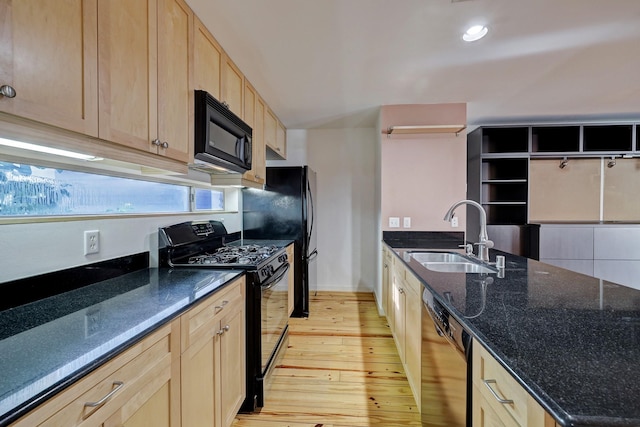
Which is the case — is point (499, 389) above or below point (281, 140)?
below

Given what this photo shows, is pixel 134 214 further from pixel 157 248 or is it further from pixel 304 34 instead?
pixel 304 34

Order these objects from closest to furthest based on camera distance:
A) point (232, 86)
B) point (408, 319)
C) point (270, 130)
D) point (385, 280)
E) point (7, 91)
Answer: point (7, 91), point (408, 319), point (232, 86), point (385, 280), point (270, 130)

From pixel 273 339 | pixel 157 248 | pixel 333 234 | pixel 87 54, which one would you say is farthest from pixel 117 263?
pixel 333 234

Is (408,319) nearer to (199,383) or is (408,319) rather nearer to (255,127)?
(199,383)

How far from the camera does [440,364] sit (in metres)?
1.24

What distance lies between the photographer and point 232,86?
2080mm

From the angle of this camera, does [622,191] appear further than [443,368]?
Yes

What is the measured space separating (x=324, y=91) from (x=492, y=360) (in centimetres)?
247

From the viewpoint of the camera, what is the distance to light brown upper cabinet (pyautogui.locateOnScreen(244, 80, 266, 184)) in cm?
238

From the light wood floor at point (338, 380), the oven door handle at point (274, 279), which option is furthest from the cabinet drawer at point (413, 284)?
the oven door handle at point (274, 279)

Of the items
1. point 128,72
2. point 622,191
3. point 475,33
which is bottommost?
point 622,191

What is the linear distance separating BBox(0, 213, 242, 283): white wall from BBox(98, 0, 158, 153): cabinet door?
490 mm

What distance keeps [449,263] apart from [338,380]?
126cm

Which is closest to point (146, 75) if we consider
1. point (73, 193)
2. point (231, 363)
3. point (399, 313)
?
point (73, 193)
